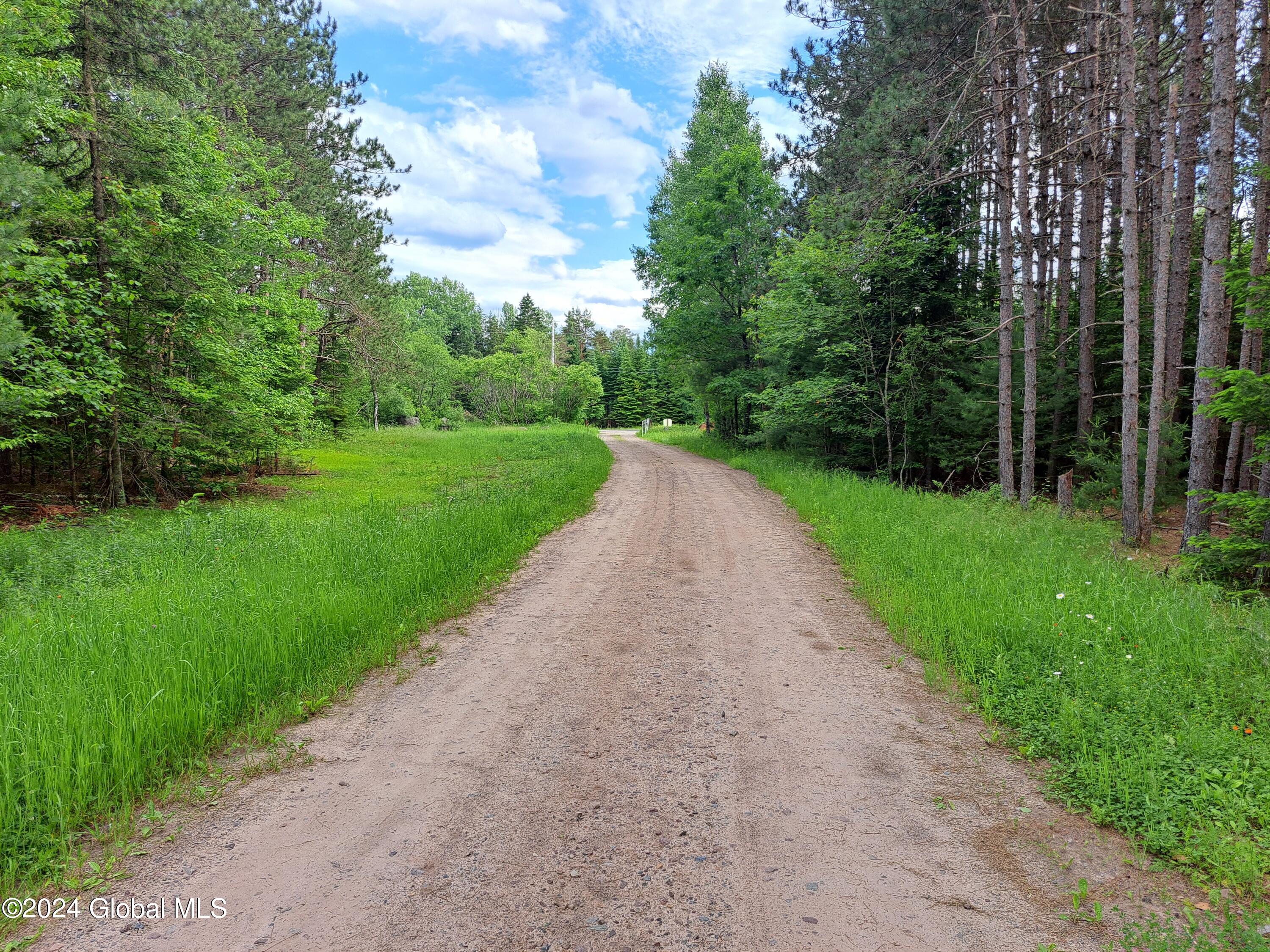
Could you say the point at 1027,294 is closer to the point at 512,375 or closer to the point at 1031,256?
the point at 1031,256

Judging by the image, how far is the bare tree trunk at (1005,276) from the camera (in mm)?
10758

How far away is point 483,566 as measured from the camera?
7184 mm

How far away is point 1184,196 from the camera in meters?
9.60

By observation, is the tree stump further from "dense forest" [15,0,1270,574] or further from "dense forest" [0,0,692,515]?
"dense forest" [0,0,692,515]

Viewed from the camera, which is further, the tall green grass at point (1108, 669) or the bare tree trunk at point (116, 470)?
the bare tree trunk at point (116, 470)

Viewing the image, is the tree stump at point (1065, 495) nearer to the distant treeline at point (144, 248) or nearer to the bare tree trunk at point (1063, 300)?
the bare tree trunk at point (1063, 300)

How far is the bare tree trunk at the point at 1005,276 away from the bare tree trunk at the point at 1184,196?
Answer: 2.38 meters

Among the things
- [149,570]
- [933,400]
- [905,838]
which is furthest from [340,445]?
[905,838]

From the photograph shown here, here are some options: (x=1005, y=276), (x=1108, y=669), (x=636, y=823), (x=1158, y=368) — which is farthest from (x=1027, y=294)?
(x=636, y=823)

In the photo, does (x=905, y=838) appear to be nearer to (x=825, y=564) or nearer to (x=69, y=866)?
(x=69, y=866)

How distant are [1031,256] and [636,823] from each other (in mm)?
12844

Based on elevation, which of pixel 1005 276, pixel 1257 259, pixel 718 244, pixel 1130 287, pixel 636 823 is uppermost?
pixel 718 244

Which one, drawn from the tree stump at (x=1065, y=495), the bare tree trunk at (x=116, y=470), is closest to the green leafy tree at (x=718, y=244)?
the tree stump at (x=1065, y=495)

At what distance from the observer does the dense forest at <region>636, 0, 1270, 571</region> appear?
26.4 feet
